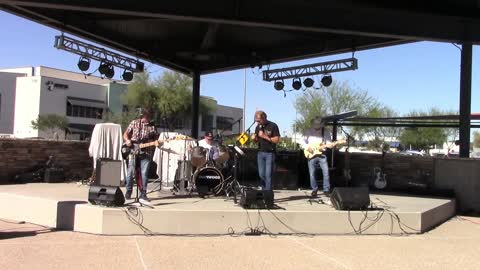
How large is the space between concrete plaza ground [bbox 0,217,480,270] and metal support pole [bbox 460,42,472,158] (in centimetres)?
411

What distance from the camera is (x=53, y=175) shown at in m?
14.2

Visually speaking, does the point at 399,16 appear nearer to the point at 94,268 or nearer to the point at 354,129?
the point at 94,268

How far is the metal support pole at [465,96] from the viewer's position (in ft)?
43.3

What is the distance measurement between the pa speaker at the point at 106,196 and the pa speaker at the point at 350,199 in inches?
152

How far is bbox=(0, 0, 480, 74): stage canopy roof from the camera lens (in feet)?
35.2

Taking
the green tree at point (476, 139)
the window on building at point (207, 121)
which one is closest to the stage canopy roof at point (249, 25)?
the window on building at point (207, 121)

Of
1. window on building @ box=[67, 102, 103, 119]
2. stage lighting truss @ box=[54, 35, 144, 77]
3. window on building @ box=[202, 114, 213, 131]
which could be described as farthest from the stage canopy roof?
window on building @ box=[202, 114, 213, 131]

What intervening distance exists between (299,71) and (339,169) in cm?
586

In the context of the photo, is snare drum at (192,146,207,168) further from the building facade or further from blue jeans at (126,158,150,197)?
the building facade

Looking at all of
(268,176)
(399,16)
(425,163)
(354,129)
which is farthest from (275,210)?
(354,129)

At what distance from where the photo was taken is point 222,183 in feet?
37.9

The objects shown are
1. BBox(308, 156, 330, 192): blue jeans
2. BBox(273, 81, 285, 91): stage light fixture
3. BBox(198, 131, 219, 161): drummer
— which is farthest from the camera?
BBox(273, 81, 285, 91): stage light fixture

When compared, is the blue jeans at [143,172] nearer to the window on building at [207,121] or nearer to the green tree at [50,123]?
the green tree at [50,123]

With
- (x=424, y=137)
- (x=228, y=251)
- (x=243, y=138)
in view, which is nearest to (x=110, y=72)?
(x=243, y=138)
